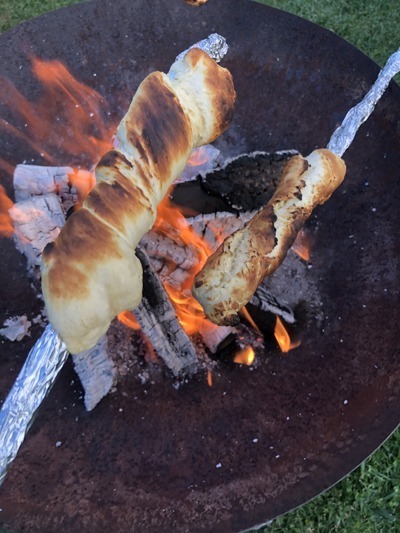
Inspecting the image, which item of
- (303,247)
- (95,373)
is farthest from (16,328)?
(303,247)

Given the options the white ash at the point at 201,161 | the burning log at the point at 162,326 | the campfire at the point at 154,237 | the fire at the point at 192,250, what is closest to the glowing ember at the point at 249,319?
the campfire at the point at 154,237

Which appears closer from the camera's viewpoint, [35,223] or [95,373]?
[95,373]

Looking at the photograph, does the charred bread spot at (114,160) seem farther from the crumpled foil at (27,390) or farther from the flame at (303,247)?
the flame at (303,247)

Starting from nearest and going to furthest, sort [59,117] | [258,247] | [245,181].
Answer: [258,247], [245,181], [59,117]

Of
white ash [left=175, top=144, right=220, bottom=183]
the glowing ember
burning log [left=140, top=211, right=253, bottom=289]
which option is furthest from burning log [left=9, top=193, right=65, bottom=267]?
the glowing ember

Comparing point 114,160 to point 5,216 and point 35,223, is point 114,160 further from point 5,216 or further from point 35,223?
point 5,216

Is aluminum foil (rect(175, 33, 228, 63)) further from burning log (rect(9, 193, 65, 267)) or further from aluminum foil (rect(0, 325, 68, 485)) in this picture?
aluminum foil (rect(0, 325, 68, 485))
